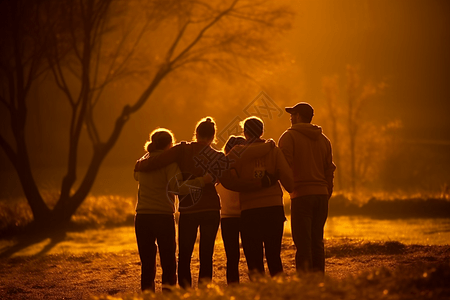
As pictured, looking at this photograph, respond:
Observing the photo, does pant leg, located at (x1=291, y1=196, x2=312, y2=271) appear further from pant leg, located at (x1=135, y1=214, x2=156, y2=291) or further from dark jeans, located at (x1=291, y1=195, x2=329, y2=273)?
pant leg, located at (x1=135, y1=214, x2=156, y2=291)

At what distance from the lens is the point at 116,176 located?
130ft

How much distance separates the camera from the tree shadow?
44.7ft

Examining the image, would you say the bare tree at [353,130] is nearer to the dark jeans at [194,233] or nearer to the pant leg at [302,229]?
the pant leg at [302,229]

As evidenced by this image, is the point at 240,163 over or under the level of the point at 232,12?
under

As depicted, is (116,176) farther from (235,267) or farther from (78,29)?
(235,267)

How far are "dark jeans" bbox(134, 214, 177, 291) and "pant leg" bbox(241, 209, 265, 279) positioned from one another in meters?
0.80

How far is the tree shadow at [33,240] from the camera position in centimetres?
1362

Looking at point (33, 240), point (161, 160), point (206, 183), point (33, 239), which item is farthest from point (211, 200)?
point (33, 239)

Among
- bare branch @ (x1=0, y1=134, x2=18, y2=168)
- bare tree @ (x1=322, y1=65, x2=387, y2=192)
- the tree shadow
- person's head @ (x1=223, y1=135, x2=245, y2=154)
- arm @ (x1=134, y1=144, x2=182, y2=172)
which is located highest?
bare tree @ (x1=322, y1=65, x2=387, y2=192)

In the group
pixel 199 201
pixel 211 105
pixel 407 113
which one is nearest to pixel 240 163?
pixel 199 201

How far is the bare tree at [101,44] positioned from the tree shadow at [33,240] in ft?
2.33

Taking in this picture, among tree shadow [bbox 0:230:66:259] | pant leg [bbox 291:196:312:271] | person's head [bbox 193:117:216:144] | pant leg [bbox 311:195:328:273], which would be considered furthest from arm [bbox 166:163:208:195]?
tree shadow [bbox 0:230:66:259]

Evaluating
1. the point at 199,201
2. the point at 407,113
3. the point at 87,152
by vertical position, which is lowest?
the point at 199,201

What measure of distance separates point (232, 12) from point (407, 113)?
69.7m
